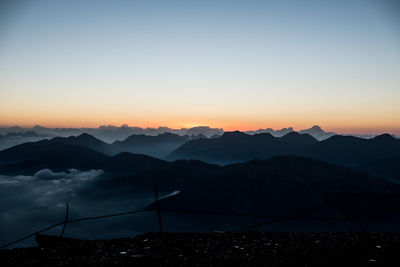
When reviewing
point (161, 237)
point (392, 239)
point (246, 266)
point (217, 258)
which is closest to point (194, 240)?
point (161, 237)

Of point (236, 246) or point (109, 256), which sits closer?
point (109, 256)

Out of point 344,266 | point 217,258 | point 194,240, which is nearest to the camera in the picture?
point 344,266

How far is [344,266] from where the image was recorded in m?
9.77

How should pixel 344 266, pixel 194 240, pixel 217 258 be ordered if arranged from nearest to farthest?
Answer: pixel 344 266 < pixel 217 258 < pixel 194 240

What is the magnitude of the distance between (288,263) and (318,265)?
3.41ft

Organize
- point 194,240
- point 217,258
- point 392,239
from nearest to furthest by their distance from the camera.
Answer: point 217,258 → point 392,239 → point 194,240

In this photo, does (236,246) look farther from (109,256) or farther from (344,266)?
(109,256)

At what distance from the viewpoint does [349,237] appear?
516 inches

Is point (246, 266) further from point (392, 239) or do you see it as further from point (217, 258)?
point (392, 239)

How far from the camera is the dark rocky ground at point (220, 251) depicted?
34.2ft

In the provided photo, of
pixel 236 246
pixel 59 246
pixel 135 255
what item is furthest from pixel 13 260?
pixel 236 246

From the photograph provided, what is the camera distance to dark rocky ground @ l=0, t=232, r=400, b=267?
410 inches

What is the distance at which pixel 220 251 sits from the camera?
11.8m

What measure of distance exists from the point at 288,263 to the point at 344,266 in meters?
1.92
